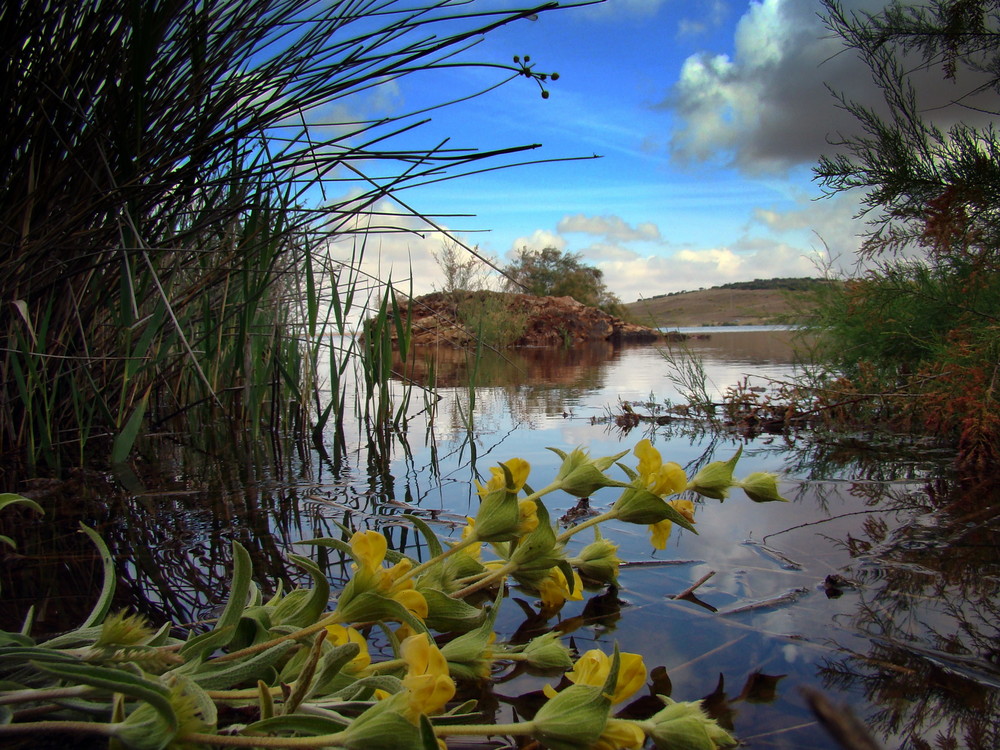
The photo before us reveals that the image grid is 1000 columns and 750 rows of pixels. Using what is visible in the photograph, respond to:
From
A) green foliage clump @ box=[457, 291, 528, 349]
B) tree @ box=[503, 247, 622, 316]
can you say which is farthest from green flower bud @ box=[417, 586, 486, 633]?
tree @ box=[503, 247, 622, 316]

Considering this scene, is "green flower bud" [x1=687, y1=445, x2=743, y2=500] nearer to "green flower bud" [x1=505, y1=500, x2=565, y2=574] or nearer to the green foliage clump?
"green flower bud" [x1=505, y1=500, x2=565, y2=574]

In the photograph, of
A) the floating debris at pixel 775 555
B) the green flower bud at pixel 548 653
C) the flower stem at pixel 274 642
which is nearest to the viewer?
the flower stem at pixel 274 642

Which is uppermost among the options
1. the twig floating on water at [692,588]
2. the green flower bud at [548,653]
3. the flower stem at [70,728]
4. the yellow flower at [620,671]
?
the flower stem at [70,728]

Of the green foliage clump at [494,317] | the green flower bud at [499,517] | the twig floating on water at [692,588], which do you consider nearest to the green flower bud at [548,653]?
the green flower bud at [499,517]

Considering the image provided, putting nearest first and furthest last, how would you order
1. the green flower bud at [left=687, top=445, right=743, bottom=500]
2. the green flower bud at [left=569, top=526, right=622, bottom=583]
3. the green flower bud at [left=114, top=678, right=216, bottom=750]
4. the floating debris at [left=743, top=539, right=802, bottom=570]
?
the green flower bud at [left=114, top=678, right=216, bottom=750] → the green flower bud at [left=687, top=445, right=743, bottom=500] → the green flower bud at [left=569, top=526, right=622, bottom=583] → the floating debris at [left=743, top=539, right=802, bottom=570]

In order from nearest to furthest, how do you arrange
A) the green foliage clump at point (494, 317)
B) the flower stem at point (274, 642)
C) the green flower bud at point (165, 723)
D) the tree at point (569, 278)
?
the green flower bud at point (165, 723), the flower stem at point (274, 642), the green foliage clump at point (494, 317), the tree at point (569, 278)

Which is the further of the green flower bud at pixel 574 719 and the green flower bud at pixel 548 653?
the green flower bud at pixel 548 653

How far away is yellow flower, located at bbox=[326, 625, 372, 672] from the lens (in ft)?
1.78

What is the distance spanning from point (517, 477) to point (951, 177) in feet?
7.55

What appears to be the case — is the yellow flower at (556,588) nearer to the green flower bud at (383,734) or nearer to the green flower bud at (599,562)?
the green flower bud at (599,562)

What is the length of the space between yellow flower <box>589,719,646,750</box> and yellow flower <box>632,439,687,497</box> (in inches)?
11.0

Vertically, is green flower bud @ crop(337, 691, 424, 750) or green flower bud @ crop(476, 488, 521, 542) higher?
green flower bud @ crop(476, 488, 521, 542)

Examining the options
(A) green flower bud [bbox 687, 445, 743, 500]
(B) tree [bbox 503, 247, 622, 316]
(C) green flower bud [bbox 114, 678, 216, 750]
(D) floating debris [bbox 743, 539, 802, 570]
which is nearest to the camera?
(C) green flower bud [bbox 114, 678, 216, 750]

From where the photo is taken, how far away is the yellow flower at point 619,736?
1.48 feet
